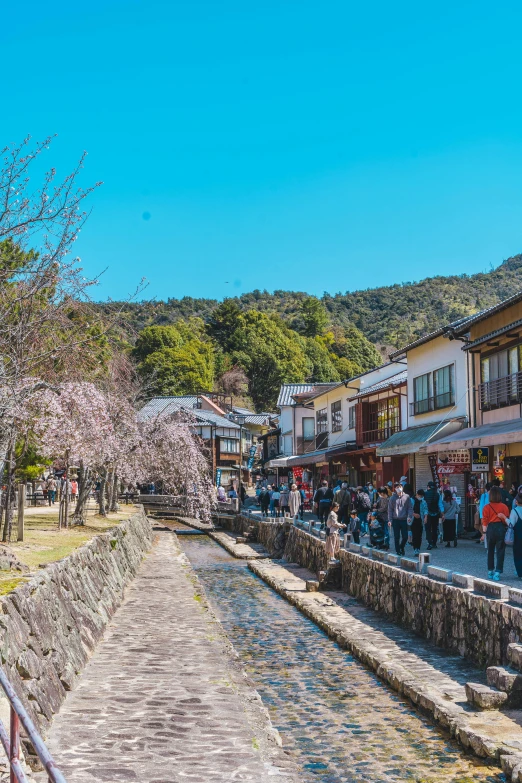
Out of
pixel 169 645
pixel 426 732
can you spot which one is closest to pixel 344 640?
pixel 169 645

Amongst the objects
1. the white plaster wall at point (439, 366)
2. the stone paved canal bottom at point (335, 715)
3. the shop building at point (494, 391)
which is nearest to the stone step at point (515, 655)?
the stone paved canal bottom at point (335, 715)

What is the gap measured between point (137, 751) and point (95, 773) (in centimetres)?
85

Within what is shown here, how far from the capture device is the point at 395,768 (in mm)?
8445

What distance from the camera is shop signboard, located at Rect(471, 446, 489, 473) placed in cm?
2362

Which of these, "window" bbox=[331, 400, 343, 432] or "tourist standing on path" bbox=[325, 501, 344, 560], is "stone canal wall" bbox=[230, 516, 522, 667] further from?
"window" bbox=[331, 400, 343, 432]

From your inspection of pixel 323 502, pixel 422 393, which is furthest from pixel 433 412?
pixel 323 502

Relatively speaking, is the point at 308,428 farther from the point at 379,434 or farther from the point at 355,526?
the point at 355,526

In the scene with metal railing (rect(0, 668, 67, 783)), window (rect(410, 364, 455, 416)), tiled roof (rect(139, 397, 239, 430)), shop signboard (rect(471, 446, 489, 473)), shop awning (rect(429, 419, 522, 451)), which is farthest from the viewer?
tiled roof (rect(139, 397, 239, 430))

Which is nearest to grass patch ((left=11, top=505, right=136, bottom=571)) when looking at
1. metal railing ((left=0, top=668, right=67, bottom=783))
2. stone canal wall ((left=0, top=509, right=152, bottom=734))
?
stone canal wall ((left=0, top=509, right=152, bottom=734))

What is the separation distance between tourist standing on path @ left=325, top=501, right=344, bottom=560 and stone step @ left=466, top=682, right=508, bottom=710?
39.5ft

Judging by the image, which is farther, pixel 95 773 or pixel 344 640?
pixel 344 640

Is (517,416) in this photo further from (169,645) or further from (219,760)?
(219,760)

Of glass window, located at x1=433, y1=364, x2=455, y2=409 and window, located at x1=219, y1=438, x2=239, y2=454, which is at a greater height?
glass window, located at x1=433, y1=364, x2=455, y2=409

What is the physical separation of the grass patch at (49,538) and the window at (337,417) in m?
21.1
